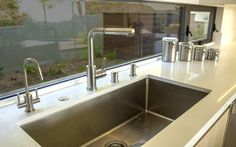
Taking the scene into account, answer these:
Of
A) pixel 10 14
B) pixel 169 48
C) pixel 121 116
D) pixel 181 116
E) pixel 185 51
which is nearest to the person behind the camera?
pixel 181 116

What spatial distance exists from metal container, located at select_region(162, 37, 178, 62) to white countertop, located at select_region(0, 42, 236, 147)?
5 centimetres

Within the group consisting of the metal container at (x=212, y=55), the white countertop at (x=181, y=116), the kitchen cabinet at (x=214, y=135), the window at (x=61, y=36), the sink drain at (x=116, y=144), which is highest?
the window at (x=61, y=36)

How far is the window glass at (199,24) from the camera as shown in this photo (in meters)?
2.17

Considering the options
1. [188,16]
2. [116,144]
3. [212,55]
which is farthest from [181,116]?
[188,16]

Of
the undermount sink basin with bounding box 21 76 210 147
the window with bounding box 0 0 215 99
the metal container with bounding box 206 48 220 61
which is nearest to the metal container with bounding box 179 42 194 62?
the metal container with bounding box 206 48 220 61

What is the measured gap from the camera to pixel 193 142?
2.20 feet

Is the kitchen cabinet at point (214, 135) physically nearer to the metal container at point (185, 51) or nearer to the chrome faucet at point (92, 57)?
the chrome faucet at point (92, 57)

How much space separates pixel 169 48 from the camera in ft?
5.19

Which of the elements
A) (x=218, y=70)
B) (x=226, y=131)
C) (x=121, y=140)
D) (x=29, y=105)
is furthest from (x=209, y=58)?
(x=29, y=105)

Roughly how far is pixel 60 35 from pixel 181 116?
0.73 metres

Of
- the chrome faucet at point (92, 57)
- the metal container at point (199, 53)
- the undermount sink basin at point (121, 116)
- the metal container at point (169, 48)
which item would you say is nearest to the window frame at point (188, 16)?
the metal container at point (199, 53)

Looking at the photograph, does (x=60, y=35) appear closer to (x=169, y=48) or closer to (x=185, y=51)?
(x=169, y=48)

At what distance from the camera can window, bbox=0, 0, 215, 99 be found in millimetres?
927

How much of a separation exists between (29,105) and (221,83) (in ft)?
3.33
